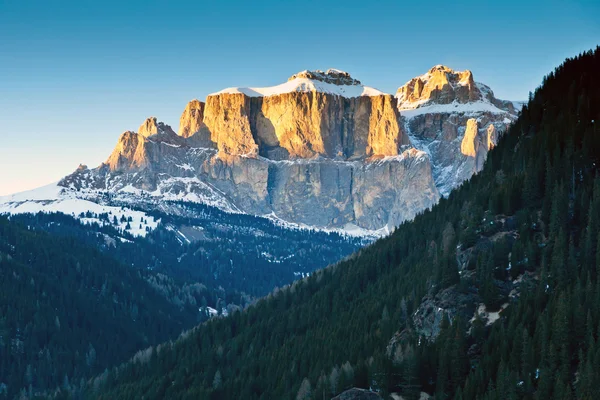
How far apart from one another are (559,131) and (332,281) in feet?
194

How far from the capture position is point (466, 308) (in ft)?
371

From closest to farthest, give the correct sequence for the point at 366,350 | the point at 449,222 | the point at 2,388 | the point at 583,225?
the point at 583,225 → the point at 366,350 → the point at 449,222 → the point at 2,388

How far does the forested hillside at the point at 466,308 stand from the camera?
98312 mm

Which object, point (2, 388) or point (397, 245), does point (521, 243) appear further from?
point (2, 388)

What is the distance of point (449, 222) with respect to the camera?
147125 millimetres

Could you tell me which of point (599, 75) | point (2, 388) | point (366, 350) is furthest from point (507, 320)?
point (2, 388)

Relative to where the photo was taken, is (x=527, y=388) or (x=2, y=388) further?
(x=2, y=388)

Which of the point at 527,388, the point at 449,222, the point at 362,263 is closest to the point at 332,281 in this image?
the point at 362,263

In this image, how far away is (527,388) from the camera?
304 feet

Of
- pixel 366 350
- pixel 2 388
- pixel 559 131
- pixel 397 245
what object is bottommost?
pixel 2 388

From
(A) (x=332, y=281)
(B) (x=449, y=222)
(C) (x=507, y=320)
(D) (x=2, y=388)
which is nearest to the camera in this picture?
(C) (x=507, y=320)

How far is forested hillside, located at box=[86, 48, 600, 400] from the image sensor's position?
98.3 meters

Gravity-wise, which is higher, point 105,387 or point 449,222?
point 449,222

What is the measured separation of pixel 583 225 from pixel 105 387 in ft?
327
